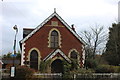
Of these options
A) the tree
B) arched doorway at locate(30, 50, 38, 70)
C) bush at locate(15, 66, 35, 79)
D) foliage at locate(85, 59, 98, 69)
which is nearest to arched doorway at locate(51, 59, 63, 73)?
arched doorway at locate(30, 50, 38, 70)

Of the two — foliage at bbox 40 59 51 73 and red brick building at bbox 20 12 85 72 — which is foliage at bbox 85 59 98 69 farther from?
foliage at bbox 40 59 51 73

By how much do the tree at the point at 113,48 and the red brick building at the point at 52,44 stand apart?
13.7m

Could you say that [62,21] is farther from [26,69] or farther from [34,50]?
[26,69]

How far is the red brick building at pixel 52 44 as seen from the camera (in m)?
32.0

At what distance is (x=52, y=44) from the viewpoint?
110 feet

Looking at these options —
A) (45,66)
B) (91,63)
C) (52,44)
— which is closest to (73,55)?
(91,63)

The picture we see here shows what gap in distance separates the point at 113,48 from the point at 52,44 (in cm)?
1872

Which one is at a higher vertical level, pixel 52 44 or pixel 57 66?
pixel 52 44

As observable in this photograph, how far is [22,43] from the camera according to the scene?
32.3 metres

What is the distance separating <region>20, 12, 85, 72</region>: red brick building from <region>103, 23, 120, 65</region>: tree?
13.7 m

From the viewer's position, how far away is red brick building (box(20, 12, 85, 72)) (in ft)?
105

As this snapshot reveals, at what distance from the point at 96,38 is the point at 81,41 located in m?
8.49

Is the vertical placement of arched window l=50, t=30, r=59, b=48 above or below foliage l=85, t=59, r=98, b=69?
above

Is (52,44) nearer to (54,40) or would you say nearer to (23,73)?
(54,40)
